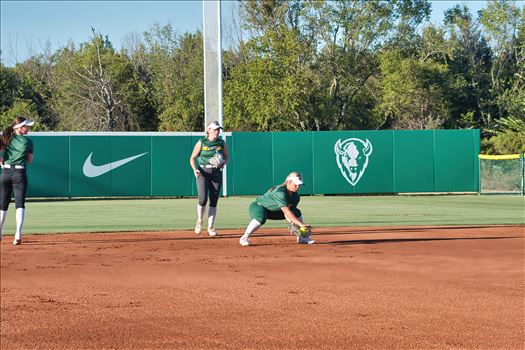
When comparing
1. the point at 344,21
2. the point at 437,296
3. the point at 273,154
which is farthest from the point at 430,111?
the point at 437,296

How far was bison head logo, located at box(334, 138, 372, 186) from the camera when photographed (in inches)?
1262

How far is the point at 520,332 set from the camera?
6.94m

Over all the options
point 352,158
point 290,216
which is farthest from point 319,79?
point 290,216

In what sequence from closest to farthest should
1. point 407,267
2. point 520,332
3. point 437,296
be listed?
1. point 520,332
2. point 437,296
3. point 407,267

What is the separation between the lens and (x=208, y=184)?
1422cm

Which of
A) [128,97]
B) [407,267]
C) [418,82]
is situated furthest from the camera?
[128,97]

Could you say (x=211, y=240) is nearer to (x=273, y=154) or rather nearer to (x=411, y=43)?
(x=273, y=154)

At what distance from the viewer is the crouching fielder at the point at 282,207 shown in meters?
12.2

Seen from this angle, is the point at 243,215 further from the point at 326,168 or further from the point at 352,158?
the point at 352,158

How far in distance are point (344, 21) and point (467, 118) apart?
34.8 feet

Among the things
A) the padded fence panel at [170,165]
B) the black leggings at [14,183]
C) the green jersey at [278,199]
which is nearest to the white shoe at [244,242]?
the green jersey at [278,199]

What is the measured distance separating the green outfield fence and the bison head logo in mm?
38

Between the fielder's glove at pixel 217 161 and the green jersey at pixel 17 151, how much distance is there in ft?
10.1

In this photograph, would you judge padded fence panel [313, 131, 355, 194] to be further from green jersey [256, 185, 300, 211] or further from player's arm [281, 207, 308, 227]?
player's arm [281, 207, 308, 227]
